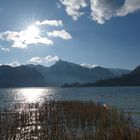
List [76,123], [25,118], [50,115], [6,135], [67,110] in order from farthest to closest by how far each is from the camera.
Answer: [67,110], [50,115], [25,118], [76,123], [6,135]

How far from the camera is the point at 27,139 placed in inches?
890

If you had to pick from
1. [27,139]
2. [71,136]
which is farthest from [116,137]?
[27,139]

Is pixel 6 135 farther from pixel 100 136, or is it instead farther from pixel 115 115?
pixel 115 115

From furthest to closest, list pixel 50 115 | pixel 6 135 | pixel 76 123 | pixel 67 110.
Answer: pixel 67 110 < pixel 50 115 < pixel 76 123 < pixel 6 135

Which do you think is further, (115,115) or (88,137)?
(115,115)

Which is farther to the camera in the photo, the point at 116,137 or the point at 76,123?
the point at 76,123

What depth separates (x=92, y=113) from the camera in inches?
1582

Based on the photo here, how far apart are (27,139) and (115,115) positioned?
1754cm

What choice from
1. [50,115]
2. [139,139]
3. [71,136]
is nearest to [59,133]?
[71,136]

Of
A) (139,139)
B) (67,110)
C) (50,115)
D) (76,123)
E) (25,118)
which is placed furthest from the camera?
(67,110)

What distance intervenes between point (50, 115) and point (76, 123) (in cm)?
646

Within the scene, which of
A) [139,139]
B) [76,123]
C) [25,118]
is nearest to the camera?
[139,139]

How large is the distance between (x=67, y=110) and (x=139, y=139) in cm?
2582

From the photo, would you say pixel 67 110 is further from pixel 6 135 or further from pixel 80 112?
pixel 6 135
